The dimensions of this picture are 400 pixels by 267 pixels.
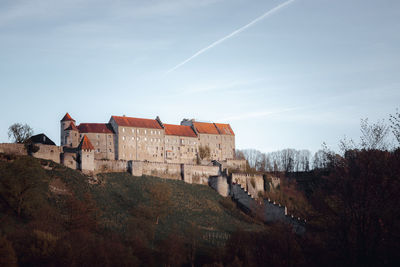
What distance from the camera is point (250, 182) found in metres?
90.5

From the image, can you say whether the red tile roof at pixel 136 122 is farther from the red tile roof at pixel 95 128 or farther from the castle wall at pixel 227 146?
the castle wall at pixel 227 146

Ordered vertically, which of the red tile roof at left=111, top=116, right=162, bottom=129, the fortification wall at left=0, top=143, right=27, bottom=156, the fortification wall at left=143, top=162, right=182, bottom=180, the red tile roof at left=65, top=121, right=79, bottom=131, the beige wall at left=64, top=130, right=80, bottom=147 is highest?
the red tile roof at left=111, top=116, right=162, bottom=129

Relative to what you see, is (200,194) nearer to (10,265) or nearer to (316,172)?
(316,172)

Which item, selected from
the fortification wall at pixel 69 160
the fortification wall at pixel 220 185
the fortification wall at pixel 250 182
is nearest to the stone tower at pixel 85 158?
the fortification wall at pixel 69 160

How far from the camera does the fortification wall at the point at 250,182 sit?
286 ft

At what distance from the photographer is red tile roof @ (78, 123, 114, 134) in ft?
295

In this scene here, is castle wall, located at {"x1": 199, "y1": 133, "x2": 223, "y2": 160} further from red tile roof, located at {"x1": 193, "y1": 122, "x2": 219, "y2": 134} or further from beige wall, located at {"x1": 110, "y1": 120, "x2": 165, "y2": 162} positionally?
beige wall, located at {"x1": 110, "y1": 120, "x2": 165, "y2": 162}

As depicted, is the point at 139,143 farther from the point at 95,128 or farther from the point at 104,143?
the point at 95,128

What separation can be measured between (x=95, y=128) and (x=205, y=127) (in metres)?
31.7

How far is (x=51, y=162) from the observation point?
203 ft

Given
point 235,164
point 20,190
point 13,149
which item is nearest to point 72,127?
point 13,149

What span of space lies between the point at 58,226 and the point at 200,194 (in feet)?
123

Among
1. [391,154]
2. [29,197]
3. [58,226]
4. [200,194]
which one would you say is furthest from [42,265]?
[200,194]

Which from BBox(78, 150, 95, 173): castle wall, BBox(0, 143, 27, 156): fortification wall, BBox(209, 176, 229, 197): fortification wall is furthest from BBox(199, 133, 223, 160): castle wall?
BBox(0, 143, 27, 156): fortification wall
